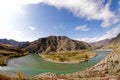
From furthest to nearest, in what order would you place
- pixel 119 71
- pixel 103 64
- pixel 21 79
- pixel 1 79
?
pixel 103 64
pixel 119 71
pixel 21 79
pixel 1 79

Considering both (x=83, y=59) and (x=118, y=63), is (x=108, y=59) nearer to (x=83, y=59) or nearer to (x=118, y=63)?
(x=118, y=63)

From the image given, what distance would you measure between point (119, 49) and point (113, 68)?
25.7ft

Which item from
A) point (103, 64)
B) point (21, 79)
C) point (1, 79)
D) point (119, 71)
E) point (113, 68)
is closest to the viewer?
point (1, 79)

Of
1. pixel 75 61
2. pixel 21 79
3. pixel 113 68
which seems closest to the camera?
pixel 21 79

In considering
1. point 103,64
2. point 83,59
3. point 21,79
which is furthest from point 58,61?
point 21,79

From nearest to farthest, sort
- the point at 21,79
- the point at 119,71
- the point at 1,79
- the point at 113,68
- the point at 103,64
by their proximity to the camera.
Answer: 1. the point at 1,79
2. the point at 21,79
3. the point at 119,71
4. the point at 113,68
5. the point at 103,64

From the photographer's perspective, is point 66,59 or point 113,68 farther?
point 66,59

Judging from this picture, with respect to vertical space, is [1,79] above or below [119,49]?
below

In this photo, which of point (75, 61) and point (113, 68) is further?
point (75, 61)

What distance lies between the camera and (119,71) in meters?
38.2

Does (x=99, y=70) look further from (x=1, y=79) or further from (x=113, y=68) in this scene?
(x=1, y=79)

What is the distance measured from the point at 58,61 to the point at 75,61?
16.0 m

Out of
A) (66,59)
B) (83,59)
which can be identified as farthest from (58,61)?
(83,59)

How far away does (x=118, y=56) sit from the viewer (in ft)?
142
